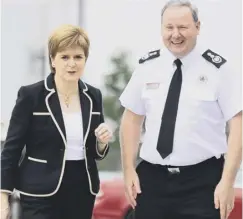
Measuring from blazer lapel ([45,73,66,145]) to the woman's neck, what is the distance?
2cm

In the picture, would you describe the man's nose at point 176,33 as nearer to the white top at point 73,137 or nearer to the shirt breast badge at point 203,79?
the shirt breast badge at point 203,79

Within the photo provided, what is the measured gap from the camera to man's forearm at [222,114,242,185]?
2.03m

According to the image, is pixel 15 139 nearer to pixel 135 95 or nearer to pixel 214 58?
pixel 135 95

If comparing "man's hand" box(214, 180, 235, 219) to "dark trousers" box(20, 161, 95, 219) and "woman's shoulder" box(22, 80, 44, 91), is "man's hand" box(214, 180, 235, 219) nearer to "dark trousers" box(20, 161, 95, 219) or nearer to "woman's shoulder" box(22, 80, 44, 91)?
"dark trousers" box(20, 161, 95, 219)

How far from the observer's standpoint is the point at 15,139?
6.88 feet

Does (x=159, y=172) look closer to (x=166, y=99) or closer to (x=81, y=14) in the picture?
(x=166, y=99)

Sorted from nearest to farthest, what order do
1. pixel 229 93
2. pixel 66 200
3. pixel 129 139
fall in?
1. pixel 229 93
2. pixel 66 200
3. pixel 129 139

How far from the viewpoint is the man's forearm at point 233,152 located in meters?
2.03

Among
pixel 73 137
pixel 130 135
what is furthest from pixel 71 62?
pixel 130 135

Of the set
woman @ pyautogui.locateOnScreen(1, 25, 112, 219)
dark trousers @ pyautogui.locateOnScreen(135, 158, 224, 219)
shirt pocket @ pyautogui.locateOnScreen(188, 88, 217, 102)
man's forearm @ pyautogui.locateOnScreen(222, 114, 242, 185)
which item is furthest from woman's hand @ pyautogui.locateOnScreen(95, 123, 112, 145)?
man's forearm @ pyautogui.locateOnScreen(222, 114, 242, 185)

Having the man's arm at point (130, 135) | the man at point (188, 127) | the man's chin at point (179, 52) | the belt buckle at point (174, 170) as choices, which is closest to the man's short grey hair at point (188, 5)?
the man at point (188, 127)

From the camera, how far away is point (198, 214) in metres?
2.09

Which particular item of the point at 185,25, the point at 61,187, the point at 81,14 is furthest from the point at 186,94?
the point at 81,14

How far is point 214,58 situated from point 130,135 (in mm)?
458
